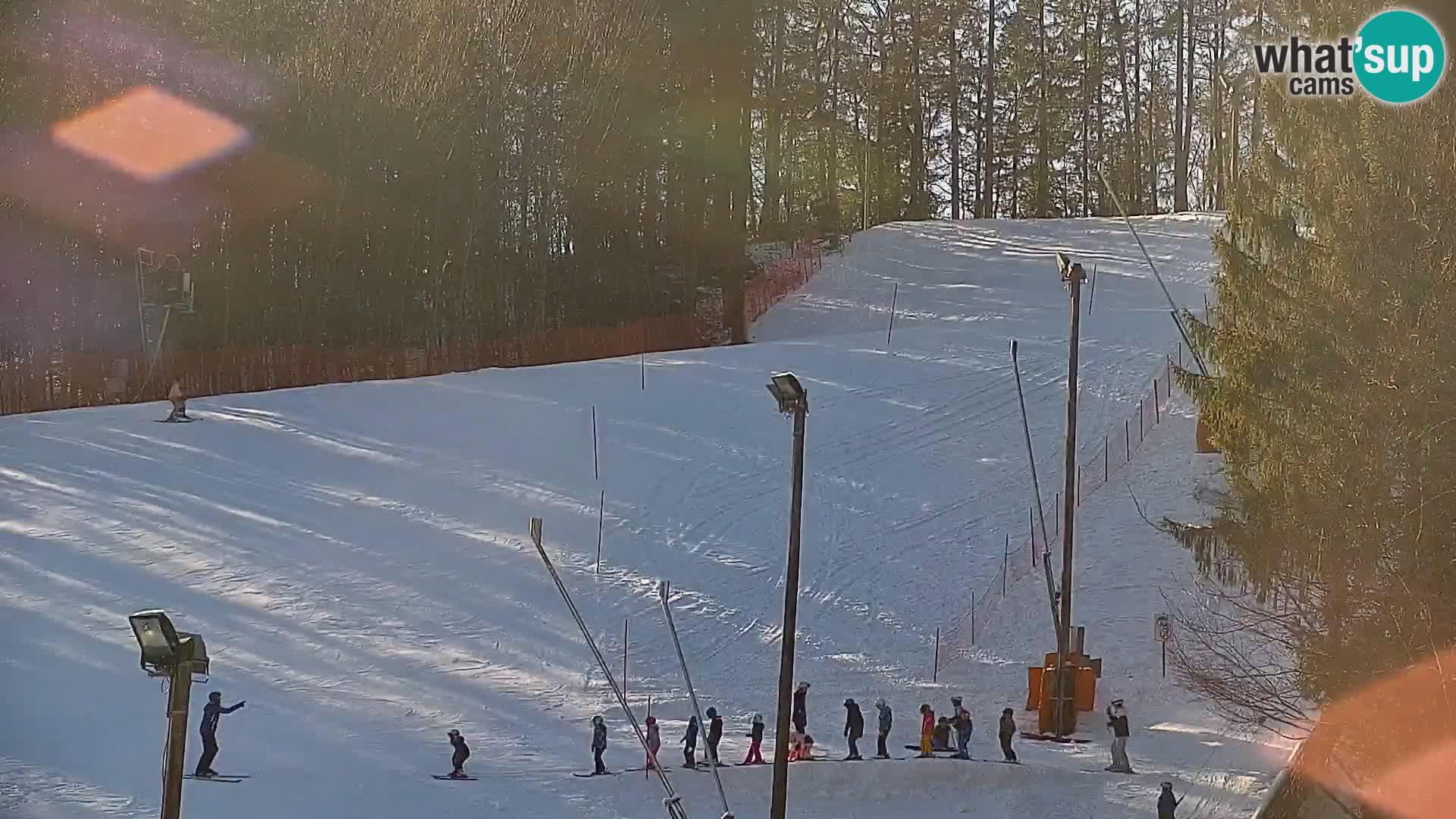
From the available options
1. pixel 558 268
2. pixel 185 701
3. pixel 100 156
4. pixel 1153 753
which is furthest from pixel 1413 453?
pixel 558 268

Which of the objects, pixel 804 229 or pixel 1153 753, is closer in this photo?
pixel 1153 753

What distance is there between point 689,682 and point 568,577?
4.79 m

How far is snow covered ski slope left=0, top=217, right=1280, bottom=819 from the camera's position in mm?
15180

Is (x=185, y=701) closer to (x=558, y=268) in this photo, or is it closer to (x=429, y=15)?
(x=429, y=15)

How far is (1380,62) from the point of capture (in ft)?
42.9

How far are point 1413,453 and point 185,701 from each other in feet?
30.9

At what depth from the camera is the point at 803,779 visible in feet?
51.1

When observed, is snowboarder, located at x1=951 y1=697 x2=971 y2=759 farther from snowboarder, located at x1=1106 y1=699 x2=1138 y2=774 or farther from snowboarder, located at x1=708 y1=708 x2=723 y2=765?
snowboarder, located at x1=708 y1=708 x2=723 y2=765

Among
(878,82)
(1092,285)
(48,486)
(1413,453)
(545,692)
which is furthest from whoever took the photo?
(878,82)

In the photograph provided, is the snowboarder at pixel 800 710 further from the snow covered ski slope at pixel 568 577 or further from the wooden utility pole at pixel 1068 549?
the wooden utility pole at pixel 1068 549

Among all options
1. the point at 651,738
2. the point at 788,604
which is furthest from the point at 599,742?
the point at 788,604

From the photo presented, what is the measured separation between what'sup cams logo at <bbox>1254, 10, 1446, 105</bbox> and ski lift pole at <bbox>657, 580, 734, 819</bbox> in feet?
27.7

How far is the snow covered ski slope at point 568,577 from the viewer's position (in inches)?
598

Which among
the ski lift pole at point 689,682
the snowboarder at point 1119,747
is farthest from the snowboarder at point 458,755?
the snowboarder at point 1119,747
